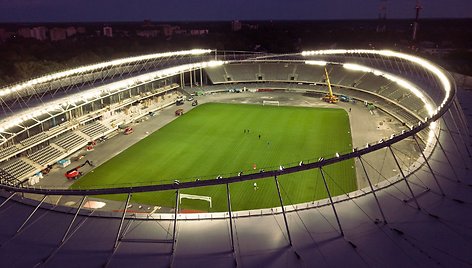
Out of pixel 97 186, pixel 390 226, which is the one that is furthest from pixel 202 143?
pixel 390 226

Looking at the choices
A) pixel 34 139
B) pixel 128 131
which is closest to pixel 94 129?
pixel 128 131

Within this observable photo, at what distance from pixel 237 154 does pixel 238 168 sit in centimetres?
435

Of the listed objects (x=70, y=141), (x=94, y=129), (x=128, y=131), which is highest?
(x=94, y=129)

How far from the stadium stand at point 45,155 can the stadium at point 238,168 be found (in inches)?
8.2

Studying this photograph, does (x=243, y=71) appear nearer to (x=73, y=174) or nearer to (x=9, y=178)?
(x=73, y=174)

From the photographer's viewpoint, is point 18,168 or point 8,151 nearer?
point 18,168

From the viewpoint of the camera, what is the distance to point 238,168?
128ft

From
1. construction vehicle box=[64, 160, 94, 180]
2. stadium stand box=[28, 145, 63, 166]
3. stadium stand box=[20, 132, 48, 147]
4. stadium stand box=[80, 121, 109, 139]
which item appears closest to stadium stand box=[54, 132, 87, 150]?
stadium stand box=[28, 145, 63, 166]

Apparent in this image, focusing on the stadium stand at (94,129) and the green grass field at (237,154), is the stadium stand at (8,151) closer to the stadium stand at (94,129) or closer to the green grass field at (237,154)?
the green grass field at (237,154)

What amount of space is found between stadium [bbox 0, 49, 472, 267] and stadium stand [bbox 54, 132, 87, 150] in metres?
0.24

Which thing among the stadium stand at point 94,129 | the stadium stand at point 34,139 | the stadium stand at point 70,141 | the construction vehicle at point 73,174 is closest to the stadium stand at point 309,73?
the stadium stand at point 94,129

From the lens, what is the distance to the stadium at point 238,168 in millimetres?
18141

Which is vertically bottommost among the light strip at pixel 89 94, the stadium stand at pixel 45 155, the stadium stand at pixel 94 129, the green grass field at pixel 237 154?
the green grass field at pixel 237 154

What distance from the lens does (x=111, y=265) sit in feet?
55.2
